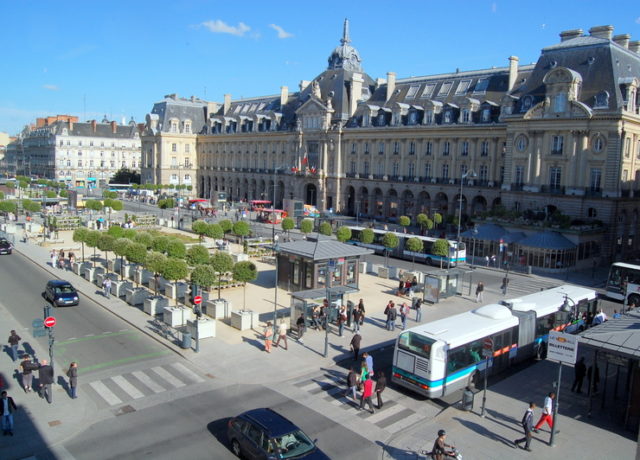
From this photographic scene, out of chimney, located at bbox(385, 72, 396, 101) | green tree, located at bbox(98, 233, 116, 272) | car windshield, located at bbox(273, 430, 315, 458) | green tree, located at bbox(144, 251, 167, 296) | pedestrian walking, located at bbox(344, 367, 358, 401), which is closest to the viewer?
car windshield, located at bbox(273, 430, 315, 458)

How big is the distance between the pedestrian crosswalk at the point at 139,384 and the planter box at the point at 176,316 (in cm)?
524

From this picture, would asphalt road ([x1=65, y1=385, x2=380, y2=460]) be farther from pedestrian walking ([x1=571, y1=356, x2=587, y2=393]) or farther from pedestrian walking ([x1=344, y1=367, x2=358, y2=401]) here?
pedestrian walking ([x1=571, y1=356, x2=587, y2=393])

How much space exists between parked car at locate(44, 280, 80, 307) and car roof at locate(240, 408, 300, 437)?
20053 millimetres

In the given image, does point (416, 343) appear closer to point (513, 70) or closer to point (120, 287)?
→ point (120, 287)

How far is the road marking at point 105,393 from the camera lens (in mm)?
20375

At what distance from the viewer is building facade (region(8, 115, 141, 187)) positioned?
461ft

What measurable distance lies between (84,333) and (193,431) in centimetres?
1241

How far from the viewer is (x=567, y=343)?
17844mm

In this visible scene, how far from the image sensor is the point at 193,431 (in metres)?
18.2

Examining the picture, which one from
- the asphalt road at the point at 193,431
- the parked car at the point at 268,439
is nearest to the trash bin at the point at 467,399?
the asphalt road at the point at 193,431

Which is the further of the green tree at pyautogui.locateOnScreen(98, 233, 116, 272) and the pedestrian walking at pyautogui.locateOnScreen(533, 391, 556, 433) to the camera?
the green tree at pyautogui.locateOnScreen(98, 233, 116, 272)

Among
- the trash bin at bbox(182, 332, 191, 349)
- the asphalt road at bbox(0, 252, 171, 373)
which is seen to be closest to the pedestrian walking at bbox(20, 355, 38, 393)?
the asphalt road at bbox(0, 252, 171, 373)

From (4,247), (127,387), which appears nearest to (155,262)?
(127,387)

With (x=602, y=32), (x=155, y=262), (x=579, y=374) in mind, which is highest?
(x=602, y=32)
